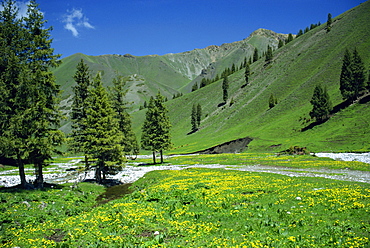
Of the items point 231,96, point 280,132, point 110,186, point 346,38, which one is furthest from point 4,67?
point 346,38

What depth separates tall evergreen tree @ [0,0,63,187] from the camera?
26.6 metres

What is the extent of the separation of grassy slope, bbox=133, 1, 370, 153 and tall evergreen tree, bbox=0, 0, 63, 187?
67.7m

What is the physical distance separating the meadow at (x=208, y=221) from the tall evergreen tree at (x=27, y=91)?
7.29 m

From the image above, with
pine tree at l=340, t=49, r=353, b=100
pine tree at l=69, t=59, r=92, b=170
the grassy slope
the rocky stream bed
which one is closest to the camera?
the rocky stream bed

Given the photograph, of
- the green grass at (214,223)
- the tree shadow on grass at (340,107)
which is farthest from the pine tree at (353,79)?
the green grass at (214,223)

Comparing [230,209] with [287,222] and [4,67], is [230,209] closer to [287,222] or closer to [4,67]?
[287,222]

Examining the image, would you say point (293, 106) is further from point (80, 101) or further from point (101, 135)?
point (101, 135)

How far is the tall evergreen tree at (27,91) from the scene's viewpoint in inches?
1047

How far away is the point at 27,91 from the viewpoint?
27.3 metres

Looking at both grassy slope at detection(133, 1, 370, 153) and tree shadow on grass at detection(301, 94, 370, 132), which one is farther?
tree shadow on grass at detection(301, 94, 370, 132)

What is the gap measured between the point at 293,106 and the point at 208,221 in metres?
112

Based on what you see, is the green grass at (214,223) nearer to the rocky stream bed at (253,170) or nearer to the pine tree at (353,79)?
the rocky stream bed at (253,170)

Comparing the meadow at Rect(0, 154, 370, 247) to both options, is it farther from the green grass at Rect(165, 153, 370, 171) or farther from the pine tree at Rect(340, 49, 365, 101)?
the pine tree at Rect(340, 49, 365, 101)

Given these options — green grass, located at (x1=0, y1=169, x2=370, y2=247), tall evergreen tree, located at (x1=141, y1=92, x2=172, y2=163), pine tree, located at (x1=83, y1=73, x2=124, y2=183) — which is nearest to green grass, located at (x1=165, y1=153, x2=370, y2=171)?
tall evergreen tree, located at (x1=141, y1=92, x2=172, y2=163)
